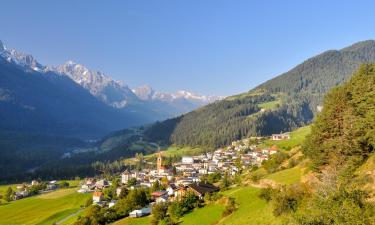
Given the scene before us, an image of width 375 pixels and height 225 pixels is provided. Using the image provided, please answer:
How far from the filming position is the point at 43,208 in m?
146

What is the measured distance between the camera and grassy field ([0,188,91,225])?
125875 mm

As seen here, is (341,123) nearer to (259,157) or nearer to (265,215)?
(265,215)

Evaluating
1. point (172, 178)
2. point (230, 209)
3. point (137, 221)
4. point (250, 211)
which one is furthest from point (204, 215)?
point (172, 178)

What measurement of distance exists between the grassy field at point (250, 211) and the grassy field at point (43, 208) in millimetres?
73947

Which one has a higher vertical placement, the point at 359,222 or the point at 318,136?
the point at 318,136

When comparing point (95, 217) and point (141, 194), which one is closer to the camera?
point (95, 217)

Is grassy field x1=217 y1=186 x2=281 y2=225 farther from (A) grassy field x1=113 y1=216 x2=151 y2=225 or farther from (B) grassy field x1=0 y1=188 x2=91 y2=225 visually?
(B) grassy field x1=0 y1=188 x2=91 y2=225

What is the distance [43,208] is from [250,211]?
113874mm

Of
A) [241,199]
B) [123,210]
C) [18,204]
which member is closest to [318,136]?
[241,199]

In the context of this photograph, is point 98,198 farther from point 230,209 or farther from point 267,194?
point 267,194

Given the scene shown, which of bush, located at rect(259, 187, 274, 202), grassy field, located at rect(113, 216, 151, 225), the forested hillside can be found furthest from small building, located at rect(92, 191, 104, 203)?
bush, located at rect(259, 187, 274, 202)

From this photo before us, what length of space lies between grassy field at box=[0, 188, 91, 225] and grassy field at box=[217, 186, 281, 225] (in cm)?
7395

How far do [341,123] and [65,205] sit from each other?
393 ft

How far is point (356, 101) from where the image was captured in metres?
53.5
